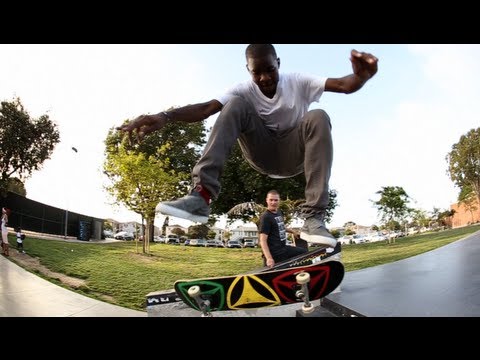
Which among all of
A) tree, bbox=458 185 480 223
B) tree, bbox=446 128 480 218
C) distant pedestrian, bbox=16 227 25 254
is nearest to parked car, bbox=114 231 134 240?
distant pedestrian, bbox=16 227 25 254

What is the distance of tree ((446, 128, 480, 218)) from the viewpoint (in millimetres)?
8656

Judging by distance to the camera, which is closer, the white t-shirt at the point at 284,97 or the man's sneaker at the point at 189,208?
the man's sneaker at the point at 189,208

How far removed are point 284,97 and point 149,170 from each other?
424 centimetres

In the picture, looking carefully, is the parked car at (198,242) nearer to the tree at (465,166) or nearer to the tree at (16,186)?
the tree at (16,186)

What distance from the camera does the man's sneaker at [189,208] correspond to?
1541 millimetres

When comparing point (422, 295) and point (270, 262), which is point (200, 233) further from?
point (422, 295)

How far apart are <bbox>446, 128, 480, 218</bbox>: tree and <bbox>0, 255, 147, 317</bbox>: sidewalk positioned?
8868mm

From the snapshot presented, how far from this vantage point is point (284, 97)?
1.95 m

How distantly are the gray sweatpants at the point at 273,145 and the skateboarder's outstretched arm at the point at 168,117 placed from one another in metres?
0.17

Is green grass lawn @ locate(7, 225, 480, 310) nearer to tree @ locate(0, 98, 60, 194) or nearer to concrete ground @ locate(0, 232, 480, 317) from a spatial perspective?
concrete ground @ locate(0, 232, 480, 317)

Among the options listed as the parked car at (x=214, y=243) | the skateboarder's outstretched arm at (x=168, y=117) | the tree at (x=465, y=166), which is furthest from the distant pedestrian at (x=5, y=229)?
the tree at (x=465, y=166)
